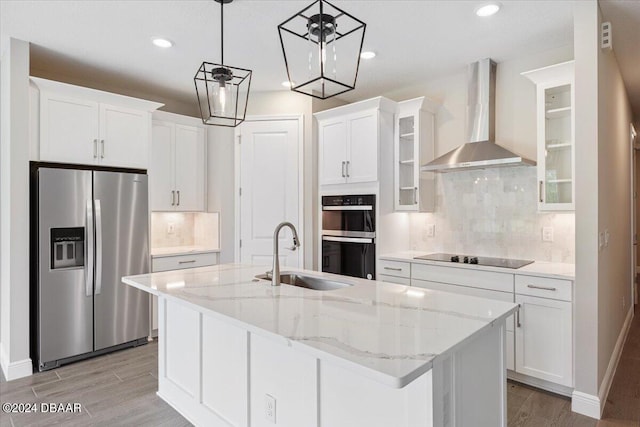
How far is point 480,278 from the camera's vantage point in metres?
3.06

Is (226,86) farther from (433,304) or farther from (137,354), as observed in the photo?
(137,354)

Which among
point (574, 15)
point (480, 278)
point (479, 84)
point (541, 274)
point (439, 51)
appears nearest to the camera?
point (574, 15)

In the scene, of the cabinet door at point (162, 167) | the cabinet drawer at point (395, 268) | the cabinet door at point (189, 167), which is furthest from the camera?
the cabinet door at point (189, 167)

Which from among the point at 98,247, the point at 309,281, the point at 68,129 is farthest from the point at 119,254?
the point at 309,281

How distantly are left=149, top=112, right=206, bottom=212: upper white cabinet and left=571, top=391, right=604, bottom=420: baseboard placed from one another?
387cm

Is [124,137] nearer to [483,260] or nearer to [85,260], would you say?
[85,260]

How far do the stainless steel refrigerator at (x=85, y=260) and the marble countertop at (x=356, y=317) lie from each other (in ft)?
4.69

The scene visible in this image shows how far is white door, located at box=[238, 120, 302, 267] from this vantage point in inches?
167

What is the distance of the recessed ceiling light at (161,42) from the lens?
301 centimetres

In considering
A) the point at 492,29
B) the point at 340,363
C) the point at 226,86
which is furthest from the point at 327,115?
the point at 340,363

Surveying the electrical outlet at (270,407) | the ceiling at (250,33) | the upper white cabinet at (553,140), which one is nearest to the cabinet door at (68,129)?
the ceiling at (250,33)

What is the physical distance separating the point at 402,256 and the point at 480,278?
0.82 m

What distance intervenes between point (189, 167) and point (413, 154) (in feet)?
8.11

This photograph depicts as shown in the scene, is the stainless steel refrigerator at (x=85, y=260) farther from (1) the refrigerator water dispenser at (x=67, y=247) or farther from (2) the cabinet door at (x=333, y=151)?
(2) the cabinet door at (x=333, y=151)
